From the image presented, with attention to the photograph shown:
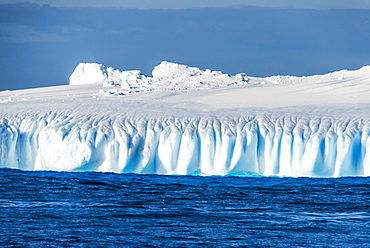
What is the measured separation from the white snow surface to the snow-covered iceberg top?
4.97 ft

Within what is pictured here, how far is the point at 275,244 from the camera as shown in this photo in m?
9.66

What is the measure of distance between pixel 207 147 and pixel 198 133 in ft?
1.68

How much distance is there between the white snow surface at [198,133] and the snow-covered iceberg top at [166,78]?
152 centimetres

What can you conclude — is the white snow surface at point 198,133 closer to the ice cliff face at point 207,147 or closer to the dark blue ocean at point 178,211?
the ice cliff face at point 207,147

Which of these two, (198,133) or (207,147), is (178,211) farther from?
(198,133)

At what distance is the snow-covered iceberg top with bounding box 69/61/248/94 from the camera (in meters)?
22.1

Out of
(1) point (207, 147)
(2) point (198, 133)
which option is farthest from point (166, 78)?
(1) point (207, 147)

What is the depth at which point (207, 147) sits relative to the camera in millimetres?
16484

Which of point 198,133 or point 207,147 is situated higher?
point 198,133

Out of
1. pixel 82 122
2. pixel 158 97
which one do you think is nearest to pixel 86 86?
pixel 158 97

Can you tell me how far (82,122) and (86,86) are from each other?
6.38 meters

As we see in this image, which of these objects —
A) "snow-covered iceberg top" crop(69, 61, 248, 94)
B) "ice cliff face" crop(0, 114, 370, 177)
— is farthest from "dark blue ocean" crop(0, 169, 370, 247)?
"snow-covered iceberg top" crop(69, 61, 248, 94)

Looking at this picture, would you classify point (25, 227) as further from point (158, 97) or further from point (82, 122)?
point (158, 97)

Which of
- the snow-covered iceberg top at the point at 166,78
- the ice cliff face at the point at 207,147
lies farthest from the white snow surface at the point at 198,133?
the snow-covered iceberg top at the point at 166,78
